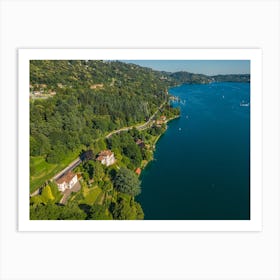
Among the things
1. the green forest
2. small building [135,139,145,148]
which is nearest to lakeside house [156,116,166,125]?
the green forest

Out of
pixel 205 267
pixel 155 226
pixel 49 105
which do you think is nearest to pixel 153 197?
pixel 155 226

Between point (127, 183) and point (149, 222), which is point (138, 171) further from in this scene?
point (149, 222)

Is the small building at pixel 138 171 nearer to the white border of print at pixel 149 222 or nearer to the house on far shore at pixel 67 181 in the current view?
the house on far shore at pixel 67 181

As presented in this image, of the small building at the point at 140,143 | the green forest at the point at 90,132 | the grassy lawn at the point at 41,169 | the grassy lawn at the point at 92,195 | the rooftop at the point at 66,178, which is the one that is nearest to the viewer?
the grassy lawn at the point at 41,169

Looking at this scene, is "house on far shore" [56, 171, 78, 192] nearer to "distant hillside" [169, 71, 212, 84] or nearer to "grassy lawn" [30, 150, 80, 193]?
"grassy lawn" [30, 150, 80, 193]

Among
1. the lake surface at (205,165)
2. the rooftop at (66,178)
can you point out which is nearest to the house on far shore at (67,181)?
the rooftop at (66,178)
